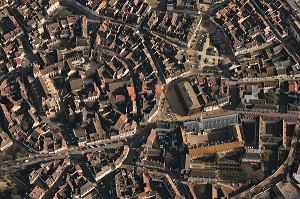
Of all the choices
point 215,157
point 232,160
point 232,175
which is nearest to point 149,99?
point 215,157

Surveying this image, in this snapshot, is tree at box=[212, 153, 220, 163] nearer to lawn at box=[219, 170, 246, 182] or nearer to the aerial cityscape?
the aerial cityscape

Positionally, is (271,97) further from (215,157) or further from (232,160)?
(215,157)

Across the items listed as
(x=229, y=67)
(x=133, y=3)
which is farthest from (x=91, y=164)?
(x=133, y=3)

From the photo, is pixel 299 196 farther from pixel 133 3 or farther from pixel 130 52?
pixel 133 3

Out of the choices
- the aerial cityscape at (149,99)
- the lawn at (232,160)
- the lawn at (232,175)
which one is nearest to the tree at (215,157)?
the aerial cityscape at (149,99)

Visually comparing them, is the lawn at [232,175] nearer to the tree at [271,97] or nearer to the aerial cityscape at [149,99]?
the aerial cityscape at [149,99]

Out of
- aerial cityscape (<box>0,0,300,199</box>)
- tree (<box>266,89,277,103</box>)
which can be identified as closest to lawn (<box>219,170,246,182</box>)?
aerial cityscape (<box>0,0,300,199</box>)
